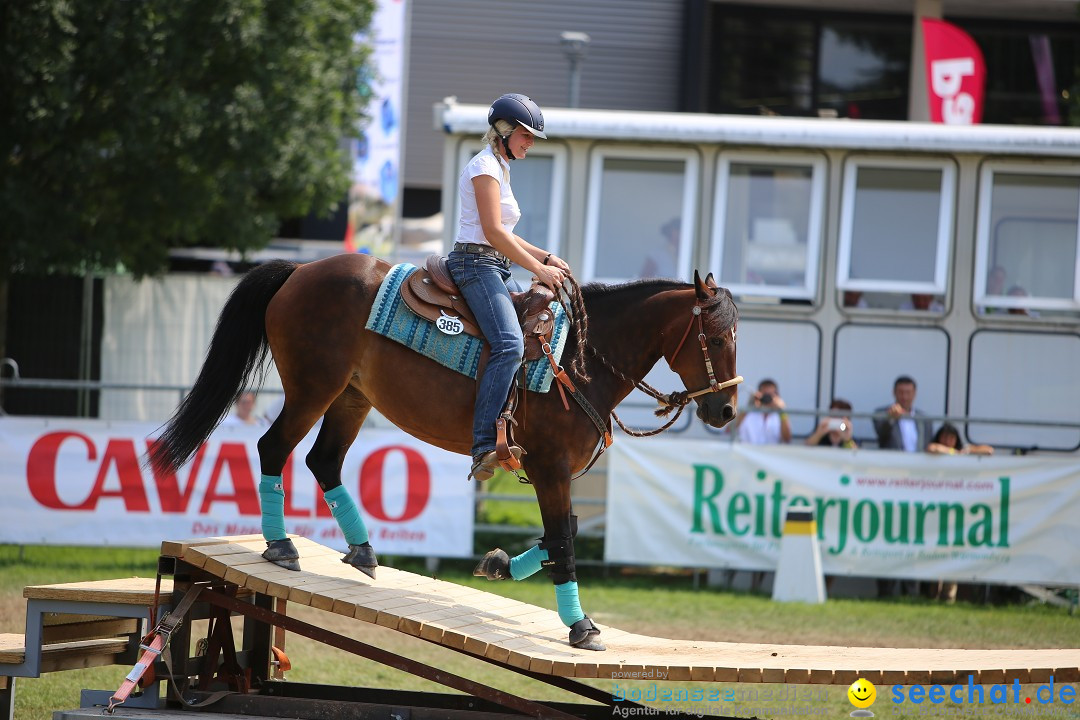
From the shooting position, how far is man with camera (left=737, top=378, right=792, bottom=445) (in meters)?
11.4

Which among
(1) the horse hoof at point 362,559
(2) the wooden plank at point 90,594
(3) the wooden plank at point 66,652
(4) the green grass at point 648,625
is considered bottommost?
(4) the green grass at point 648,625

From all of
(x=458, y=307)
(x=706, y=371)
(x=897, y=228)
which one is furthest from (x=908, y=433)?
(x=458, y=307)

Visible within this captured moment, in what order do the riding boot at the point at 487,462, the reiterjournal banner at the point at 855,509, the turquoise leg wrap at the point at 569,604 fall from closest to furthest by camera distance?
1. the riding boot at the point at 487,462
2. the turquoise leg wrap at the point at 569,604
3. the reiterjournal banner at the point at 855,509

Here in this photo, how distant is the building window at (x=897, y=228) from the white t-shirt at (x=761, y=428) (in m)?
1.65

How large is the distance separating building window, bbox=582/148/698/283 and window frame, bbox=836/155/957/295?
5.18ft

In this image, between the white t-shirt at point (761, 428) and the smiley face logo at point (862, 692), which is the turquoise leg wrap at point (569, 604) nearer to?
the smiley face logo at point (862, 692)

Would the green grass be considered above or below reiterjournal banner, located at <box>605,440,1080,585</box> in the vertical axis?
below

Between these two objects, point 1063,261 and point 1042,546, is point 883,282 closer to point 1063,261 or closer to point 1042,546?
point 1063,261

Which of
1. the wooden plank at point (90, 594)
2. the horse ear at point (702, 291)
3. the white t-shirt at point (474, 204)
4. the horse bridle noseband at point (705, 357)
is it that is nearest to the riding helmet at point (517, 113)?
the white t-shirt at point (474, 204)

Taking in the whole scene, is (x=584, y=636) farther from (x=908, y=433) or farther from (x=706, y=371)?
(x=908, y=433)

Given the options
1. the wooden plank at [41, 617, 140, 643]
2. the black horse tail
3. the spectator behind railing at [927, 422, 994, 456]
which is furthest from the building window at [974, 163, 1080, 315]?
the wooden plank at [41, 617, 140, 643]

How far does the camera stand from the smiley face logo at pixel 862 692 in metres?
5.11

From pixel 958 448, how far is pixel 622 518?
3450 mm

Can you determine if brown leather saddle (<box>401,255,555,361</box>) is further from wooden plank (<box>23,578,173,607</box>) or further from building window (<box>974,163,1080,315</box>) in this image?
building window (<box>974,163,1080,315</box>)
